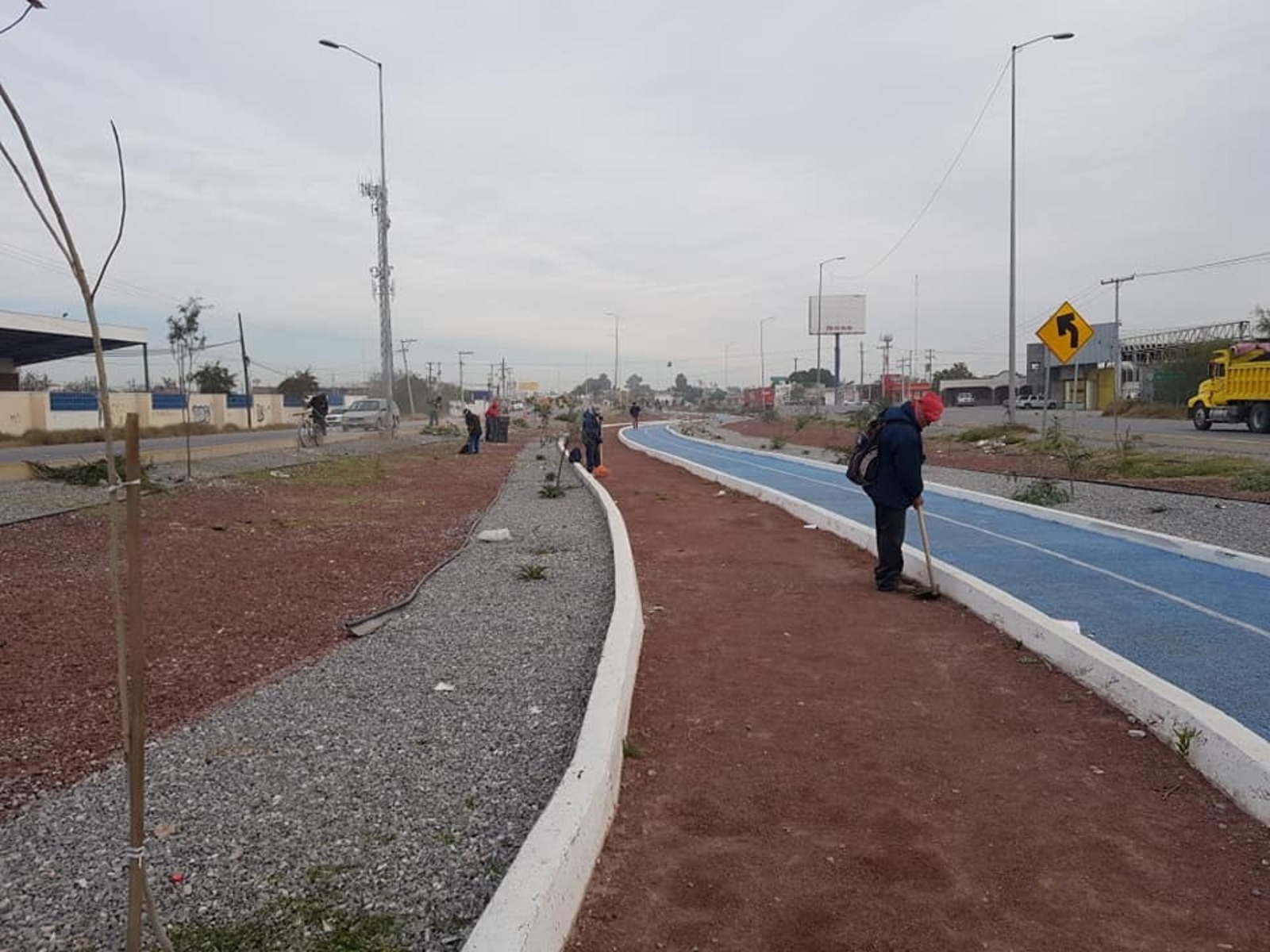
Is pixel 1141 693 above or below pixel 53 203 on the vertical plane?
below

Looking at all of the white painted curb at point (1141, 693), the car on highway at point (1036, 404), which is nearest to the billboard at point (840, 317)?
the car on highway at point (1036, 404)

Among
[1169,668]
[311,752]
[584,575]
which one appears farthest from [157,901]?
[584,575]

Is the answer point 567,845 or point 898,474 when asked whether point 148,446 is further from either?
point 567,845

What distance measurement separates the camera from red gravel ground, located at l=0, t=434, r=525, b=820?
482cm

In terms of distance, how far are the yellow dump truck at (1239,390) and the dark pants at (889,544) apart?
2862 cm

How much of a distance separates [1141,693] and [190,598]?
6.93 m

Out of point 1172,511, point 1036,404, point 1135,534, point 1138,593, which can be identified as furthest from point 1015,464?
point 1036,404

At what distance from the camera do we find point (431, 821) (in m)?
3.56

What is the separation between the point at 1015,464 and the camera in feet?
63.6

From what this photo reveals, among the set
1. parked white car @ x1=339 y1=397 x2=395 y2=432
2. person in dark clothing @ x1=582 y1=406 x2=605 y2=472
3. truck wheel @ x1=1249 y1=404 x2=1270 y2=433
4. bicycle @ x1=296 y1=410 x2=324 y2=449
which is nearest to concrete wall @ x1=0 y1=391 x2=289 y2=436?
bicycle @ x1=296 y1=410 x2=324 y2=449

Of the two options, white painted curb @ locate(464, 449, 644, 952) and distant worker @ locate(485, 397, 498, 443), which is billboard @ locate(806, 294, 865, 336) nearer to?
distant worker @ locate(485, 397, 498, 443)

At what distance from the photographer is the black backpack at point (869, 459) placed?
776 cm

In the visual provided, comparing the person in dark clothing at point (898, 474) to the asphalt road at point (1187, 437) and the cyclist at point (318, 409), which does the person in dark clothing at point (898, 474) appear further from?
the cyclist at point (318, 409)

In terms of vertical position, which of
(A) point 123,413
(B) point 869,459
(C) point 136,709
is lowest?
(C) point 136,709
